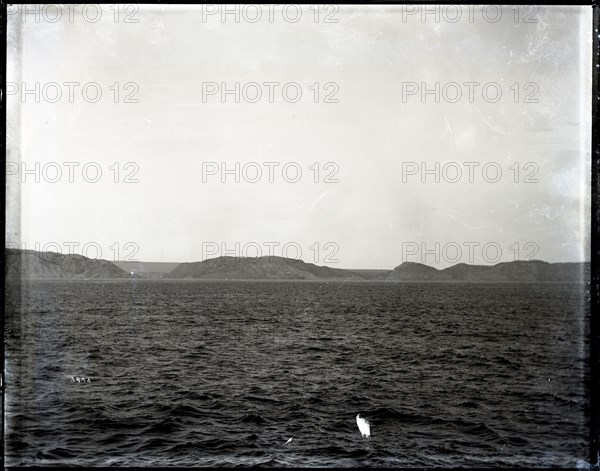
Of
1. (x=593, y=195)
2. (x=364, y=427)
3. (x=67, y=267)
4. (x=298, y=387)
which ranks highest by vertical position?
(x=593, y=195)

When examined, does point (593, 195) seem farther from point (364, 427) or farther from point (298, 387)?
point (298, 387)

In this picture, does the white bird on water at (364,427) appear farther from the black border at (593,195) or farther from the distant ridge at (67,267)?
the distant ridge at (67,267)

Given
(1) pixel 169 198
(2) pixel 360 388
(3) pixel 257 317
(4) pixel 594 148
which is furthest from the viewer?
(3) pixel 257 317

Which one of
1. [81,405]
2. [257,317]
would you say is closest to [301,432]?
[81,405]

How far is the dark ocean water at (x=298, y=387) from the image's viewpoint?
7.52 meters

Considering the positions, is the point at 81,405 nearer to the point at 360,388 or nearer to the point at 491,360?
the point at 360,388

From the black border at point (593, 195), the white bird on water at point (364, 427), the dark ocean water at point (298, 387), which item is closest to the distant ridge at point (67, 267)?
the dark ocean water at point (298, 387)

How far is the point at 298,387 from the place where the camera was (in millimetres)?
16750

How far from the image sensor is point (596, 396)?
4.45 metres

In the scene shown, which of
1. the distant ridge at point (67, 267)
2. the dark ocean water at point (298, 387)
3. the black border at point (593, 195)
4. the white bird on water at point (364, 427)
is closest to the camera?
the black border at point (593, 195)

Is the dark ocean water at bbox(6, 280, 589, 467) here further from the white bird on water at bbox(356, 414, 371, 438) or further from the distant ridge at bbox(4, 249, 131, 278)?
the distant ridge at bbox(4, 249, 131, 278)

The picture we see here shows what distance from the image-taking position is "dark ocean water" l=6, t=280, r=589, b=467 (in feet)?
24.7

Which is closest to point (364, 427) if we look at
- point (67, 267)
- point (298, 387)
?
point (298, 387)

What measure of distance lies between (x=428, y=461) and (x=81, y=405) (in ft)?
29.2
